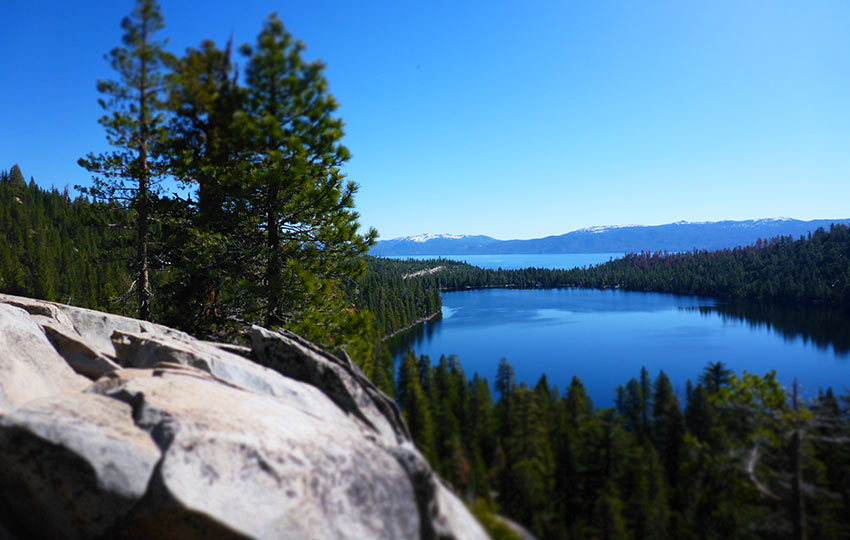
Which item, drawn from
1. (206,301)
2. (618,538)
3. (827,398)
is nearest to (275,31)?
(206,301)

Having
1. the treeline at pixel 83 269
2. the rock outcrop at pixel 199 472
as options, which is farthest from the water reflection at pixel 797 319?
the rock outcrop at pixel 199 472

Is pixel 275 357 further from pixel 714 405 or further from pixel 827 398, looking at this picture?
pixel 827 398

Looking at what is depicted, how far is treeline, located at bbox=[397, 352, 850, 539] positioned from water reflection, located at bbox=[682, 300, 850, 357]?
8764 centimetres

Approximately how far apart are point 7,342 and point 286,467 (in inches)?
299

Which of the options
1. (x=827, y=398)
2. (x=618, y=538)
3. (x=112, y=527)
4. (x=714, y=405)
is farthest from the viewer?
(x=714, y=405)

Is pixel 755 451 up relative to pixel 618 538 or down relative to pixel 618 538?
up

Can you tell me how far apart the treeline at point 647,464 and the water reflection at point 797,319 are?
87644 millimetres

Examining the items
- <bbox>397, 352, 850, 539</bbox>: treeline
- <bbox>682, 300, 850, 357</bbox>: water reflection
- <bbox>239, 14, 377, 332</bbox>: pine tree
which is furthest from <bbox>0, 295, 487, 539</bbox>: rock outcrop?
<bbox>682, 300, 850, 357</bbox>: water reflection

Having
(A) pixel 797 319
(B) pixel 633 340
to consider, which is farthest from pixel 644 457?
(A) pixel 797 319

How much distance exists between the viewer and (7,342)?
917 centimetres

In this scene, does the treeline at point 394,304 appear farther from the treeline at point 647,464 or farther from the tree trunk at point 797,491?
the tree trunk at point 797,491

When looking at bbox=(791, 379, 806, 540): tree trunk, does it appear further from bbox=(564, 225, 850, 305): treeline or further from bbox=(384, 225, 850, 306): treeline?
bbox=(564, 225, 850, 305): treeline

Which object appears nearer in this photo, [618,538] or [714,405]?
[618,538]

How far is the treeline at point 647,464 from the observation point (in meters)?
7.82
